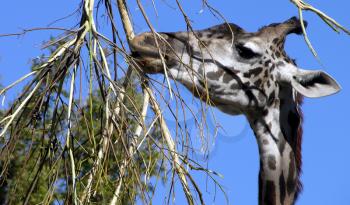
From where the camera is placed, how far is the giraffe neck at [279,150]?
4.56 m

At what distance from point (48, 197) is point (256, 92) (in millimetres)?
1625

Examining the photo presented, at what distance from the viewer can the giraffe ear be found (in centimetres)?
441

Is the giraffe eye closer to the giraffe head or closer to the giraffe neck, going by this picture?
the giraffe head

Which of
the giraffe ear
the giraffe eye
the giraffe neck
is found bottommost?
the giraffe neck

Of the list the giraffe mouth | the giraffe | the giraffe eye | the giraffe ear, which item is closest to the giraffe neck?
the giraffe

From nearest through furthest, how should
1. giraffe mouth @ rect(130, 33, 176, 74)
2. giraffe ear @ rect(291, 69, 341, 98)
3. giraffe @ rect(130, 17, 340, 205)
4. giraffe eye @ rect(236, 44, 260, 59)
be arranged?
1. giraffe mouth @ rect(130, 33, 176, 74)
2. giraffe ear @ rect(291, 69, 341, 98)
3. giraffe @ rect(130, 17, 340, 205)
4. giraffe eye @ rect(236, 44, 260, 59)

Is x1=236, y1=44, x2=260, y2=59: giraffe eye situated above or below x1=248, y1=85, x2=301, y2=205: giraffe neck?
above

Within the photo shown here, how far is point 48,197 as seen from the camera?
3.51 m

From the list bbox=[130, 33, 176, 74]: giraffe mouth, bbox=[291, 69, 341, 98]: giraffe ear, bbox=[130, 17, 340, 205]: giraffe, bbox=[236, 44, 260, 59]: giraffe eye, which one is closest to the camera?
bbox=[130, 33, 176, 74]: giraffe mouth

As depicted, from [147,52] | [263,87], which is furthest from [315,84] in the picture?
[147,52]

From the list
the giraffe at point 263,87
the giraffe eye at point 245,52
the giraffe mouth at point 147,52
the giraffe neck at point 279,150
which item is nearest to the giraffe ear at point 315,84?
the giraffe at point 263,87

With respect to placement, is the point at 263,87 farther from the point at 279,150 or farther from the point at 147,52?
the point at 147,52

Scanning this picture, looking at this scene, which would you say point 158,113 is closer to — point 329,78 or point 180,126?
point 180,126

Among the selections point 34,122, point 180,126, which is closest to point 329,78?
point 180,126
